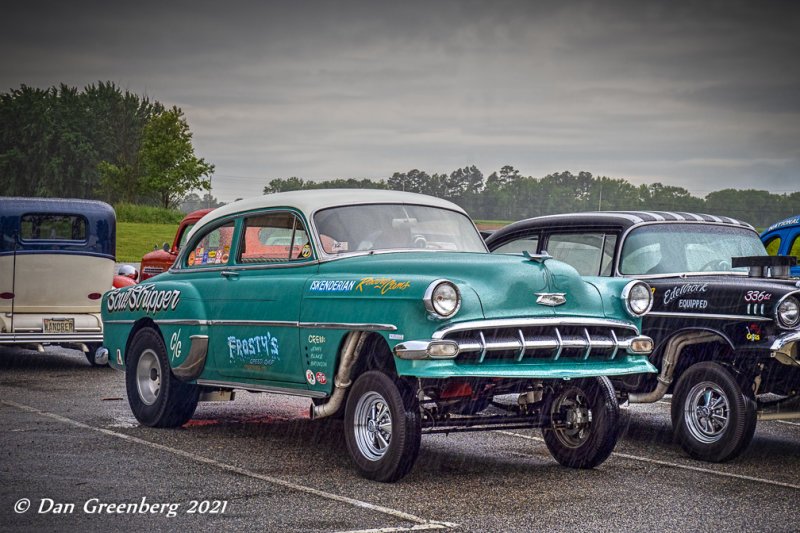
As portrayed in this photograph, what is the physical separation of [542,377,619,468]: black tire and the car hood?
62cm

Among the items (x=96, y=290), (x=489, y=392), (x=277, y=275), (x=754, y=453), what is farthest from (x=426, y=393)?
(x=96, y=290)

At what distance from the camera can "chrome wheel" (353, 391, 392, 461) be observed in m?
6.50

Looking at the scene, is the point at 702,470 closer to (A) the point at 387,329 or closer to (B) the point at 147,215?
(A) the point at 387,329

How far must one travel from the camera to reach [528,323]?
6.40m

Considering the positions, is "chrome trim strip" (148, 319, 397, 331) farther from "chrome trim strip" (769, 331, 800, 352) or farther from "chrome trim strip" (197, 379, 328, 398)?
"chrome trim strip" (769, 331, 800, 352)

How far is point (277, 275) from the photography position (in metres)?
7.83

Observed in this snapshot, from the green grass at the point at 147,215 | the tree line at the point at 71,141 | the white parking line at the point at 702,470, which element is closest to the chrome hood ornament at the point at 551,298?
the white parking line at the point at 702,470

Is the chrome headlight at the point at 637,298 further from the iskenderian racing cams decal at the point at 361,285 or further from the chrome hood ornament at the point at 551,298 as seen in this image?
the iskenderian racing cams decal at the point at 361,285

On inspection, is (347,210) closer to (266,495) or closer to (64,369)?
(266,495)

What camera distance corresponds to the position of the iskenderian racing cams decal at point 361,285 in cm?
646

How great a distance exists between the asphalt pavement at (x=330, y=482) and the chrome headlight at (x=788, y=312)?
3.59ft

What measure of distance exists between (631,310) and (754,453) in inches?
84.4

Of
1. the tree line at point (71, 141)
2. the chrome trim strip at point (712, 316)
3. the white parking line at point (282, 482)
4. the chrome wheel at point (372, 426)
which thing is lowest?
the white parking line at point (282, 482)

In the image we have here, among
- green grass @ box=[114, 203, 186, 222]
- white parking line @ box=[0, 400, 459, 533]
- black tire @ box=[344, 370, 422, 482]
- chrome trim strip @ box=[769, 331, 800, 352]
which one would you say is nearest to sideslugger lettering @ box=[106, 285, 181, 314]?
white parking line @ box=[0, 400, 459, 533]
